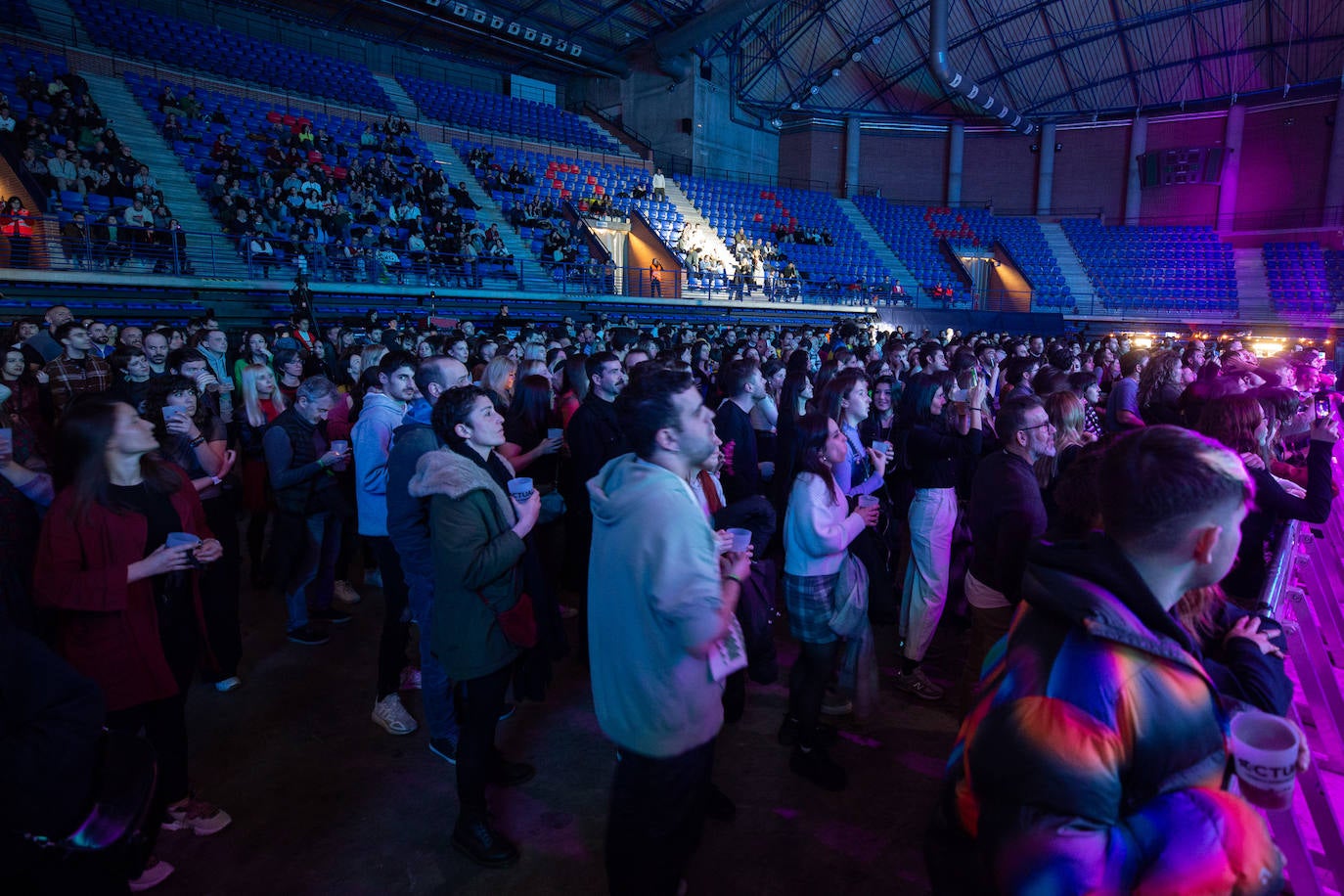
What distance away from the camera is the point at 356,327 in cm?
1203

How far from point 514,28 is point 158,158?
1203 cm

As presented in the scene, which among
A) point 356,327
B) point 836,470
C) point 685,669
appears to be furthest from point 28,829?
point 356,327

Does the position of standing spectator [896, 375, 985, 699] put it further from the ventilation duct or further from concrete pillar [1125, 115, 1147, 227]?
concrete pillar [1125, 115, 1147, 227]

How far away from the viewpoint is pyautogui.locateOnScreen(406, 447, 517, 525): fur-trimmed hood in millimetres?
2482

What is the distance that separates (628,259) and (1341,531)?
2251cm

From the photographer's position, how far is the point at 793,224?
2658 centimetres

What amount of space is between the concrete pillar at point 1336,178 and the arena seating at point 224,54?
3074cm

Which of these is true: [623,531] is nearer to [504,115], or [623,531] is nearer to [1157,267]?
[504,115]

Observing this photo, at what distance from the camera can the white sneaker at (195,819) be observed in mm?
2844

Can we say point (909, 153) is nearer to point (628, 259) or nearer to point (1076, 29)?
point (1076, 29)

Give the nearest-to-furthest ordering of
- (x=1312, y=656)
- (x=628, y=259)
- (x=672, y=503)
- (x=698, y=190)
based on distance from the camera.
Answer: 1. (x=672, y=503)
2. (x=1312, y=656)
3. (x=628, y=259)
4. (x=698, y=190)

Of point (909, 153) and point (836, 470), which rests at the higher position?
point (909, 153)

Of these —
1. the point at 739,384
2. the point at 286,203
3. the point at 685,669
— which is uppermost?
the point at 286,203

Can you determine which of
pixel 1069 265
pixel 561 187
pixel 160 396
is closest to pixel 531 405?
pixel 160 396
